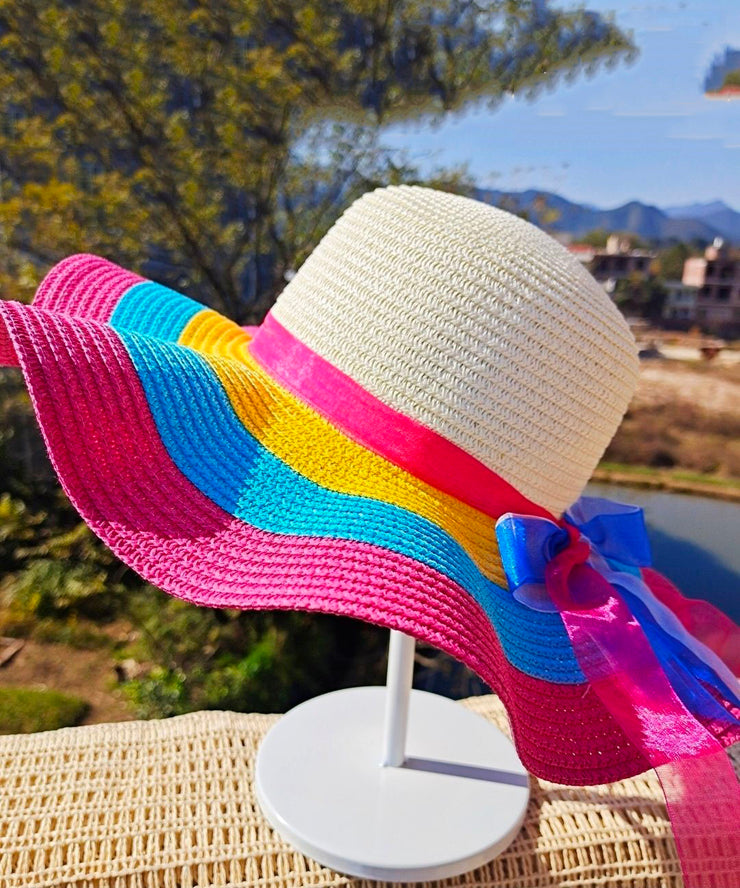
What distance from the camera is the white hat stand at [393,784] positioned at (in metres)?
A: 0.78

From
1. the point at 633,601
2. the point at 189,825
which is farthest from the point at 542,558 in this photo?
the point at 189,825

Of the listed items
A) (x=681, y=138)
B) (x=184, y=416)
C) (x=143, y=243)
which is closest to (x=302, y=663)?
(x=143, y=243)

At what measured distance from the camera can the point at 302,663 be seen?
179 cm

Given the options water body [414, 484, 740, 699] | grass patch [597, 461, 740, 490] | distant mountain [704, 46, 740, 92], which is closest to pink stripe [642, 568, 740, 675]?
water body [414, 484, 740, 699]

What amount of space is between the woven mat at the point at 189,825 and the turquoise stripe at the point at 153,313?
52 cm

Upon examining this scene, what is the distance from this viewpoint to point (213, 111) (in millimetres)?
1881

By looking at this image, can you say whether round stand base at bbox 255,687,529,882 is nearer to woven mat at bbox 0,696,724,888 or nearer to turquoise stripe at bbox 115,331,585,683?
woven mat at bbox 0,696,724,888

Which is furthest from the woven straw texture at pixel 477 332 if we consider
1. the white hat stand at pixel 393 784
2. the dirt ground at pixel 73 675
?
the dirt ground at pixel 73 675

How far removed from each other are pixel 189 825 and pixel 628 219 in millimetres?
1491

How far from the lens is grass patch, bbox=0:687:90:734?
4.96ft

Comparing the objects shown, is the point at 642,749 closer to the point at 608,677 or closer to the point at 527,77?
the point at 608,677

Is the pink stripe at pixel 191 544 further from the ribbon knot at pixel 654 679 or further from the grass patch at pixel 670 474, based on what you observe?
the grass patch at pixel 670 474

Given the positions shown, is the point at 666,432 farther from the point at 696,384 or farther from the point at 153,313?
the point at 153,313

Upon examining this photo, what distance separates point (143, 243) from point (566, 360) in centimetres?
153
